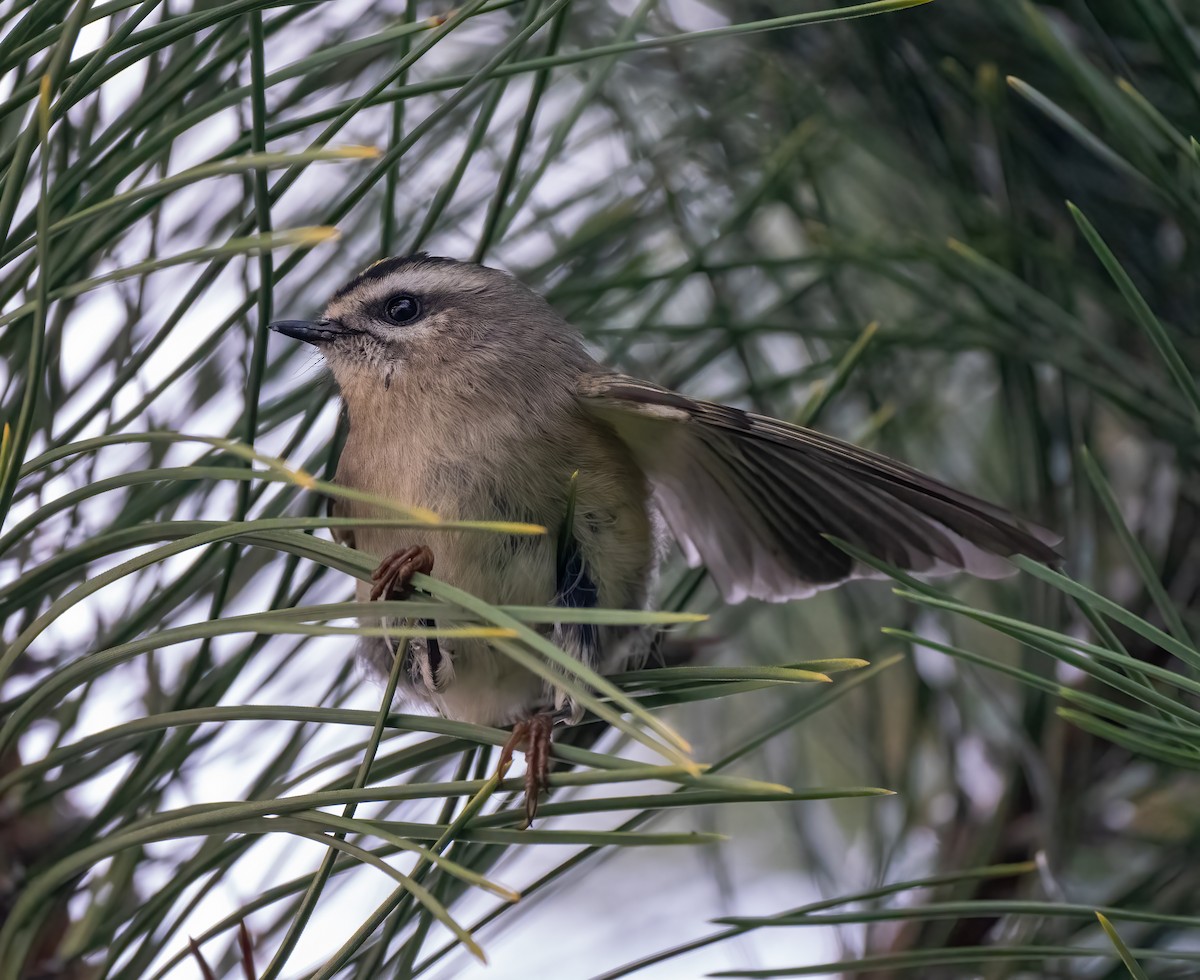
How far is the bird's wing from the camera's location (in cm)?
113

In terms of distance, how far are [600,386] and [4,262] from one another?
0.78 m

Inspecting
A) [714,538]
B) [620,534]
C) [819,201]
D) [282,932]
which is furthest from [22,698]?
[819,201]

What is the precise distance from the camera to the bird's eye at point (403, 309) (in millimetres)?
1612

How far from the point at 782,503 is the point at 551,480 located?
0.97ft

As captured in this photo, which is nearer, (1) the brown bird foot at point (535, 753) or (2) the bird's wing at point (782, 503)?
(1) the brown bird foot at point (535, 753)

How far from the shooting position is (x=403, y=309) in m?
1.64

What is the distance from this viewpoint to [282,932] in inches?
49.6

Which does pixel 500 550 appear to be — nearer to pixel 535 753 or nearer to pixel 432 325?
pixel 535 753

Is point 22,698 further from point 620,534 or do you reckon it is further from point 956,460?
point 956,460

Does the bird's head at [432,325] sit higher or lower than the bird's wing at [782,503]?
higher

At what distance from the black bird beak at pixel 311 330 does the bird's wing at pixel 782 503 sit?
1.07 ft

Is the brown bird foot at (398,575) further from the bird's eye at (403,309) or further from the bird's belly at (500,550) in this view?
the bird's eye at (403,309)

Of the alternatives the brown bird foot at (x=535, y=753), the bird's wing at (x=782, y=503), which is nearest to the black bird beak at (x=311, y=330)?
the bird's wing at (x=782, y=503)

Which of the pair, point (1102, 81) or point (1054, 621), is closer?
point (1102, 81)
